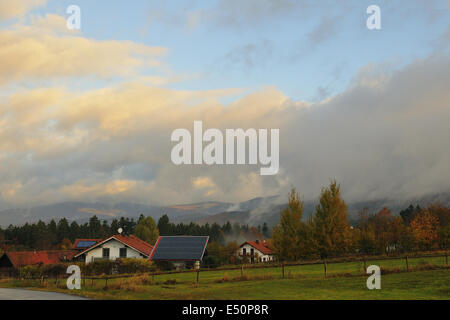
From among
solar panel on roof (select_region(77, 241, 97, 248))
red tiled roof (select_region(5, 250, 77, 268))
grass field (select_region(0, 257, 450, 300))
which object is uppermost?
grass field (select_region(0, 257, 450, 300))

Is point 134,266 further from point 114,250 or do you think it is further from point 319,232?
point 319,232

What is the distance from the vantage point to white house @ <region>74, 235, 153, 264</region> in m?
63.4

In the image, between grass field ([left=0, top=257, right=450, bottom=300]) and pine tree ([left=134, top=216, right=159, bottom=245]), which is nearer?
grass field ([left=0, top=257, right=450, bottom=300])

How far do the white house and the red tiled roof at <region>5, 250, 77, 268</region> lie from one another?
20.9 ft

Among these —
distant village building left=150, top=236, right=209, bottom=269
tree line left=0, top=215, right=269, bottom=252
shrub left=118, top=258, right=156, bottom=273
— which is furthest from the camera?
tree line left=0, top=215, right=269, bottom=252

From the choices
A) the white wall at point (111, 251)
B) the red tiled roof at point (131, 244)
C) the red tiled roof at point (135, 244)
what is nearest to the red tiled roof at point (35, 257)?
the white wall at point (111, 251)

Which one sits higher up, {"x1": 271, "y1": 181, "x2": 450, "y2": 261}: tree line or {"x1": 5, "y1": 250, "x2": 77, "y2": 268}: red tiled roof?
{"x1": 271, "y1": 181, "x2": 450, "y2": 261}: tree line

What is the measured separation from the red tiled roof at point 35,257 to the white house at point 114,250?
6368mm

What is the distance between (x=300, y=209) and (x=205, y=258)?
1480 cm

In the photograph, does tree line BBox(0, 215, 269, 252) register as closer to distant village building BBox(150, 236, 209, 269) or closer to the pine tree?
the pine tree

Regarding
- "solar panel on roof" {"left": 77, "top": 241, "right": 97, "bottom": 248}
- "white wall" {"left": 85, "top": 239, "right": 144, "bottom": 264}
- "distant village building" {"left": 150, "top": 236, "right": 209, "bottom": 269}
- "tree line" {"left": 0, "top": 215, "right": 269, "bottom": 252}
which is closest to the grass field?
"distant village building" {"left": 150, "top": 236, "right": 209, "bottom": 269}

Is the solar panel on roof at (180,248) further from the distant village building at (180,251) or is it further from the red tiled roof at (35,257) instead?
the red tiled roof at (35,257)

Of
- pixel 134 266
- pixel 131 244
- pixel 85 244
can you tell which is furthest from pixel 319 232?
pixel 85 244

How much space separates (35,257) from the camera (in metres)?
69.1
